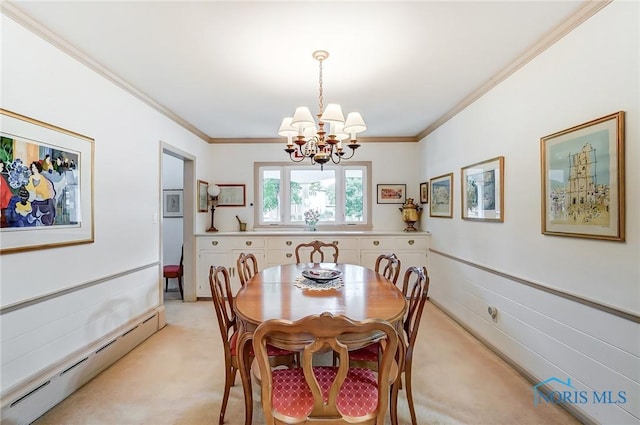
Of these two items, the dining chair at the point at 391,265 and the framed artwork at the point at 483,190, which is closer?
the dining chair at the point at 391,265

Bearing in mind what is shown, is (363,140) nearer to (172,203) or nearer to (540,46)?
(540,46)

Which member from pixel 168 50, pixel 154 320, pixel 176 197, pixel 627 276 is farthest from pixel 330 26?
pixel 176 197

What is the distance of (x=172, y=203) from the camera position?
200 inches

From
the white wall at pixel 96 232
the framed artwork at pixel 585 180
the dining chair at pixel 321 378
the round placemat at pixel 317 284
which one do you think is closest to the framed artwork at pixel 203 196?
the white wall at pixel 96 232

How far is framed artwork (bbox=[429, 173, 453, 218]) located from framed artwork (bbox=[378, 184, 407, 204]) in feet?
1.99

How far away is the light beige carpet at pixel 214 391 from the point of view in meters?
1.82

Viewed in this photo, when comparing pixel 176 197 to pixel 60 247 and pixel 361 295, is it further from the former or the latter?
pixel 361 295

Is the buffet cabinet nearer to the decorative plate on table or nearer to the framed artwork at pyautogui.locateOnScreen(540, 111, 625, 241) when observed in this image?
the decorative plate on table

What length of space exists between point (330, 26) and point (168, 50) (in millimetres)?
1210

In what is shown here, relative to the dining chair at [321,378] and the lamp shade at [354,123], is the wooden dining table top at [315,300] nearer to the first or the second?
the dining chair at [321,378]

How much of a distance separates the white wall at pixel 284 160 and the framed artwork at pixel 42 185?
252 cm

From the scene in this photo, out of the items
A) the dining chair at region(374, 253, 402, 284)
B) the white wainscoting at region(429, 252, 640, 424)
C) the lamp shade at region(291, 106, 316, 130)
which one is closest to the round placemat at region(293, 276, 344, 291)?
the dining chair at region(374, 253, 402, 284)

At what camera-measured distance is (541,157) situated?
6.75 ft

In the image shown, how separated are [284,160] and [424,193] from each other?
2286 millimetres
